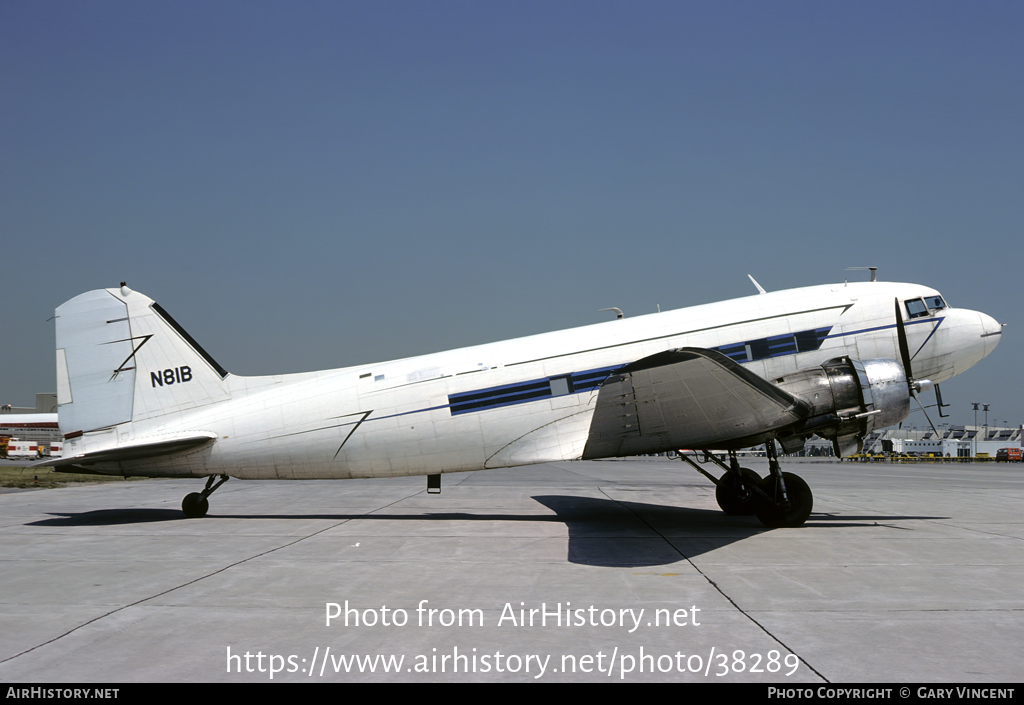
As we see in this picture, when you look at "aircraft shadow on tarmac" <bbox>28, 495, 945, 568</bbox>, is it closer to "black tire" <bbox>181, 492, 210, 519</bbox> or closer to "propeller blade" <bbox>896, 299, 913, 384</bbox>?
"black tire" <bbox>181, 492, 210, 519</bbox>

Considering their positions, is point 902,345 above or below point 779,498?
above

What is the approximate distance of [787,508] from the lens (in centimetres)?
1188

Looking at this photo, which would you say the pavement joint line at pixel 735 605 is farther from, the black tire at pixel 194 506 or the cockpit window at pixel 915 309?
the black tire at pixel 194 506

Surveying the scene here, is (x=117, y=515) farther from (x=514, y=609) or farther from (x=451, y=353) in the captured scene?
(x=514, y=609)

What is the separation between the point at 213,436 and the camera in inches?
510

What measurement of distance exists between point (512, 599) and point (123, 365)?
33.5ft

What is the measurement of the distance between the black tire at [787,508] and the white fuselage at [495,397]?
2.05 m

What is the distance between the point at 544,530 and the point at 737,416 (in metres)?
3.84

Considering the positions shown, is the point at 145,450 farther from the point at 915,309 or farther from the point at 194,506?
the point at 915,309

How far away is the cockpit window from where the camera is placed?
13164mm

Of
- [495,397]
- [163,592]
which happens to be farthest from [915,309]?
[163,592]

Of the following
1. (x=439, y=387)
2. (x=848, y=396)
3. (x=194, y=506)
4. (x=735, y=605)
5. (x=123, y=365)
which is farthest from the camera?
(x=194, y=506)

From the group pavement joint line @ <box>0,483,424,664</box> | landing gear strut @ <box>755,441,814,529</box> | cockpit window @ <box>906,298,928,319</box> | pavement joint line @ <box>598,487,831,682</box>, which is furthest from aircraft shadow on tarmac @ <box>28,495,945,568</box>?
cockpit window @ <box>906,298,928,319</box>
